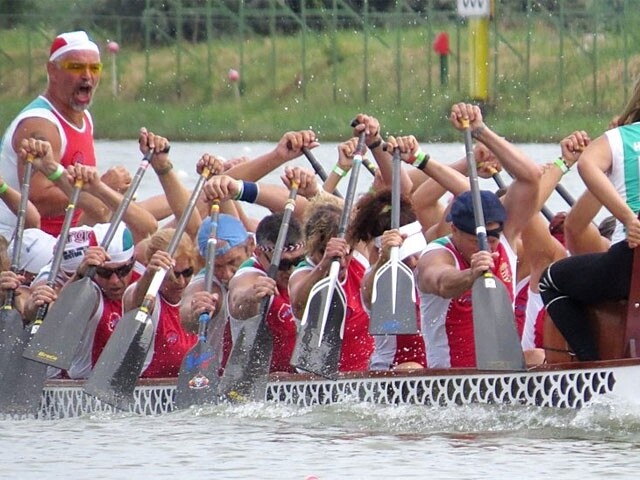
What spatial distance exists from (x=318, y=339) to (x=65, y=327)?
114 centimetres

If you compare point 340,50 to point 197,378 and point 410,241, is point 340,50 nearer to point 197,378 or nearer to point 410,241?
point 410,241

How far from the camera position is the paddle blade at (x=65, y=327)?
8320mm

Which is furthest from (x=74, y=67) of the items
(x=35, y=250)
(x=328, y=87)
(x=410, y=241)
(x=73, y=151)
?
(x=328, y=87)

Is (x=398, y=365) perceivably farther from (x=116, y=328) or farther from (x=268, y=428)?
(x=116, y=328)

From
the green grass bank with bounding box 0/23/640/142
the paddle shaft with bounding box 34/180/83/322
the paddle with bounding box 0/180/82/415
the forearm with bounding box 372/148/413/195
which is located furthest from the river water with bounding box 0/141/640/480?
the green grass bank with bounding box 0/23/640/142

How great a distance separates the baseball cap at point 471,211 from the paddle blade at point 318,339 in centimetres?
64

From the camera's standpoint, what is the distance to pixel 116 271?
8609mm

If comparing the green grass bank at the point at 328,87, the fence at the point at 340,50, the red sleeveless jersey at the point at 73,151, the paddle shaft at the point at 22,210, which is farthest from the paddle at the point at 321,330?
the fence at the point at 340,50

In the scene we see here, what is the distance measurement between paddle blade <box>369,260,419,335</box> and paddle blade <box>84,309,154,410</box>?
3.36 ft

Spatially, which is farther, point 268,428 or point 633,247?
point 268,428

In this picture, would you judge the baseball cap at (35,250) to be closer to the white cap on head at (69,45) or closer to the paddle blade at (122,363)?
the white cap on head at (69,45)

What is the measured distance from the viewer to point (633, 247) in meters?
7.07

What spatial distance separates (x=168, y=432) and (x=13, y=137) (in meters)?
1.97

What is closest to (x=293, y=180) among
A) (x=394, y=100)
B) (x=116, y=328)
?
(x=116, y=328)
